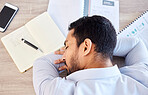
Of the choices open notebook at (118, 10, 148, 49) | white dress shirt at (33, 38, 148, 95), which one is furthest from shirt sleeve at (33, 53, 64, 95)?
open notebook at (118, 10, 148, 49)

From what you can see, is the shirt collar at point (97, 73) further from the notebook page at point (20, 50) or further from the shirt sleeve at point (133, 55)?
the notebook page at point (20, 50)

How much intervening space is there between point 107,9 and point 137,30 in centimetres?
21

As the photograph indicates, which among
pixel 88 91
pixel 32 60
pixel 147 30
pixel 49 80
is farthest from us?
pixel 147 30

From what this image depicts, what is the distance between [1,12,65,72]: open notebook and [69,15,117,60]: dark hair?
21cm

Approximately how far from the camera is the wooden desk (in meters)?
0.71

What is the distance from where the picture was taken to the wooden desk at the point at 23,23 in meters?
0.71

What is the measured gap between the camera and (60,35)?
31.8 inches

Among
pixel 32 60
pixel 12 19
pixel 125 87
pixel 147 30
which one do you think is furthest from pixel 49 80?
pixel 147 30

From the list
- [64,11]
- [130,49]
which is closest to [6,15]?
[64,11]

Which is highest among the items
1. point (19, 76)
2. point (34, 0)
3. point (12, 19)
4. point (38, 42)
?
point (34, 0)

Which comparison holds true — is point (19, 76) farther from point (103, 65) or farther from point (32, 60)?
point (103, 65)

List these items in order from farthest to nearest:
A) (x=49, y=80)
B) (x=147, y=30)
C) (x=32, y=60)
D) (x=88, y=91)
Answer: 1. (x=147, y=30)
2. (x=32, y=60)
3. (x=49, y=80)
4. (x=88, y=91)

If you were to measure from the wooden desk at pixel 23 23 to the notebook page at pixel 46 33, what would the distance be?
56 millimetres

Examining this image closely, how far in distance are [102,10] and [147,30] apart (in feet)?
0.92
